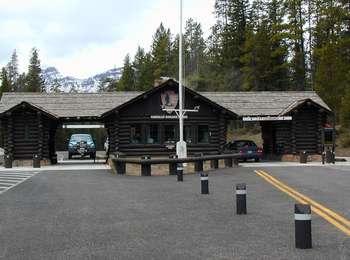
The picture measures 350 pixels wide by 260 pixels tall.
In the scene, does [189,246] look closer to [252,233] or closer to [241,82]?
[252,233]

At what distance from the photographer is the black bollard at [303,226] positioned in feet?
27.6

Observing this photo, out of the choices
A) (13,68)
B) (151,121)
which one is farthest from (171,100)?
(13,68)

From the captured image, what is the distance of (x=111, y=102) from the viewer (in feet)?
133

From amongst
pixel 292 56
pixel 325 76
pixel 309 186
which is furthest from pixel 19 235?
pixel 292 56

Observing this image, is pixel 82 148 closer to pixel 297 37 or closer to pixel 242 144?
pixel 242 144

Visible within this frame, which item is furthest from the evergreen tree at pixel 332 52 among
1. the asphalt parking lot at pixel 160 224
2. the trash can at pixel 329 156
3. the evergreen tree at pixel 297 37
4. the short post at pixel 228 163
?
the asphalt parking lot at pixel 160 224

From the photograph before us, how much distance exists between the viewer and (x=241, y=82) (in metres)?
76.1

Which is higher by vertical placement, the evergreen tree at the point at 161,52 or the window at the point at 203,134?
the evergreen tree at the point at 161,52

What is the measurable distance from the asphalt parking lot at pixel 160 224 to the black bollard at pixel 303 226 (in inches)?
6.0

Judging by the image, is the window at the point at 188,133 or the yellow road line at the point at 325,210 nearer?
the yellow road line at the point at 325,210

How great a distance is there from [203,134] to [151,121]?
340 cm

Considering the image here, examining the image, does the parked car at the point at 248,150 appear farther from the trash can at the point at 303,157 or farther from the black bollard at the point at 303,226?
the black bollard at the point at 303,226

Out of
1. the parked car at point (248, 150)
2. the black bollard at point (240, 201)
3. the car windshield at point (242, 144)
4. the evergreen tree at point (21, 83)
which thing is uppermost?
the evergreen tree at point (21, 83)

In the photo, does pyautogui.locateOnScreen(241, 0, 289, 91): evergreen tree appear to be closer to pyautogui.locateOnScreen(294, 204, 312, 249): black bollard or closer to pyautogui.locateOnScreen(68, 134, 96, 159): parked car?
pyautogui.locateOnScreen(68, 134, 96, 159): parked car
